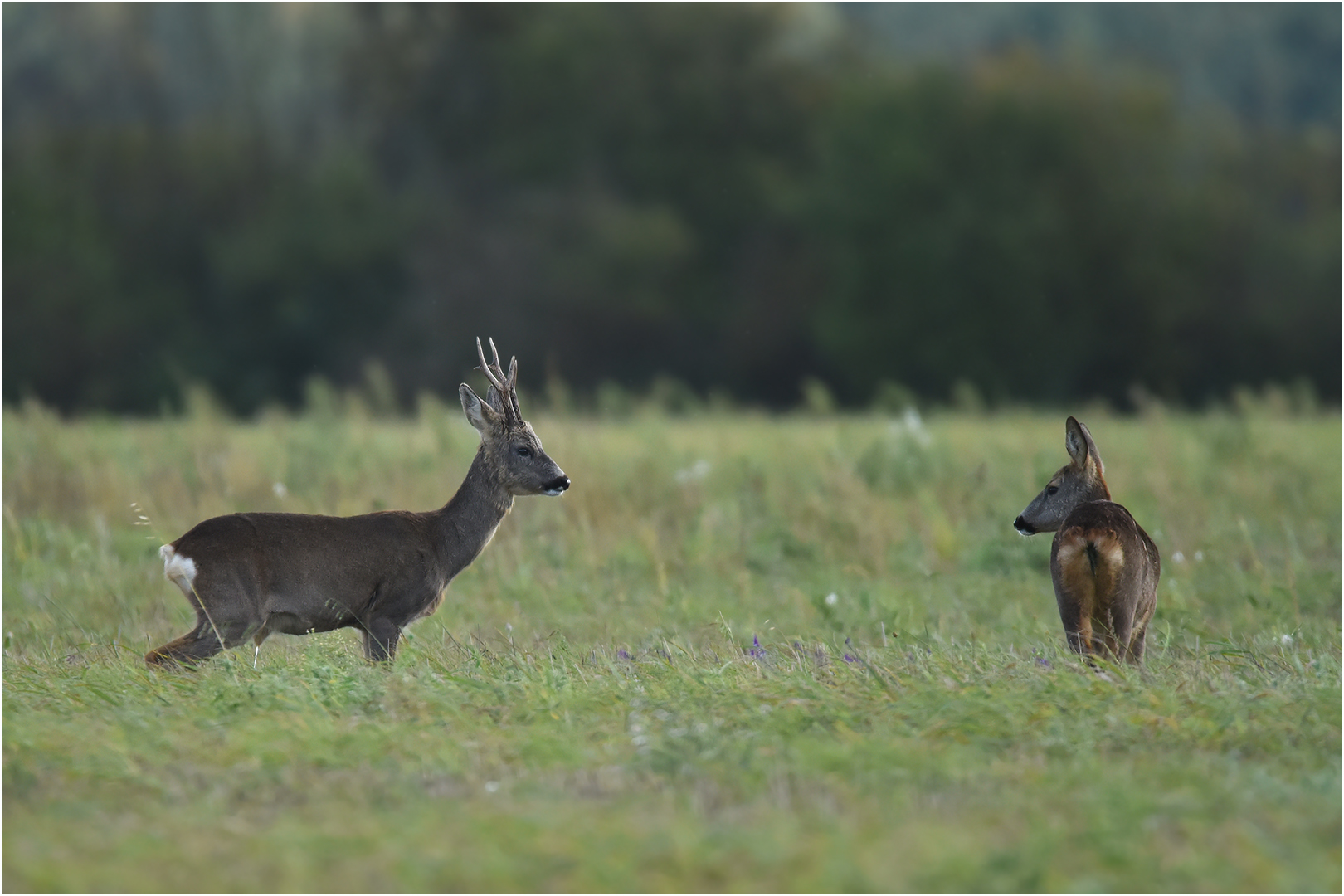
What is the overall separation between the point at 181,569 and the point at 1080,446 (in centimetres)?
337

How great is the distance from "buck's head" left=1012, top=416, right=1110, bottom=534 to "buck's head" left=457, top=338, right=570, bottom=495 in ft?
6.26

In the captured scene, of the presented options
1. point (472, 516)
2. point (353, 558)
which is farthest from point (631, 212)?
point (353, 558)

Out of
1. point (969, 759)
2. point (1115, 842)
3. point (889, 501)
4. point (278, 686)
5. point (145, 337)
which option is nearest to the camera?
point (1115, 842)

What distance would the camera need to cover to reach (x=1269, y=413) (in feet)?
50.1

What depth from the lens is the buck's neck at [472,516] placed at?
6.57 metres

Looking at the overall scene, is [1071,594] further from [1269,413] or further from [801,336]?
[801,336]

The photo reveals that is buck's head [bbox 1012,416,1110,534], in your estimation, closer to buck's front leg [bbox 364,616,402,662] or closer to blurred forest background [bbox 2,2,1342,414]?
buck's front leg [bbox 364,616,402,662]

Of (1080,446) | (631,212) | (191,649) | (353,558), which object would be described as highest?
(631,212)

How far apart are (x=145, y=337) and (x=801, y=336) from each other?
1314 cm

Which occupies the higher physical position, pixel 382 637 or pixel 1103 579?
pixel 1103 579

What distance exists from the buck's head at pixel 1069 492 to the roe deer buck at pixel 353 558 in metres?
1.93

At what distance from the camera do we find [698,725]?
4.73m

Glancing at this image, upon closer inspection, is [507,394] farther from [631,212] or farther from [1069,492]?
[631,212]

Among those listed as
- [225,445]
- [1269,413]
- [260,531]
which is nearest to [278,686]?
[260,531]
